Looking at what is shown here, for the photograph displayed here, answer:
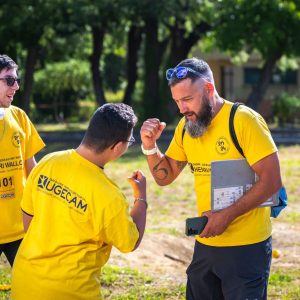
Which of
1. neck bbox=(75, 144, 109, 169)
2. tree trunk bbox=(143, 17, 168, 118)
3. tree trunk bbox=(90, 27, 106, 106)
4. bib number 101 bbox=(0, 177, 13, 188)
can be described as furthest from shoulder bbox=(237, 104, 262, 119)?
tree trunk bbox=(90, 27, 106, 106)

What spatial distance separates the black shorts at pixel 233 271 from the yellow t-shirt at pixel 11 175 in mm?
1249

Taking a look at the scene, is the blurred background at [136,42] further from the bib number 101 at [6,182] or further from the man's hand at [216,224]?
the man's hand at [216,224]

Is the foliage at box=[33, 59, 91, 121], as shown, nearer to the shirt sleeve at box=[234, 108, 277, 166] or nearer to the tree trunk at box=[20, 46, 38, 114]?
the tree trunk at box=[20, 46, 38, 114]

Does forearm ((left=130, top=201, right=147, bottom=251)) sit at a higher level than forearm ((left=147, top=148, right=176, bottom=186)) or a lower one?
lower

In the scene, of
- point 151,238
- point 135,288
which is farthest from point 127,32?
point 135,288

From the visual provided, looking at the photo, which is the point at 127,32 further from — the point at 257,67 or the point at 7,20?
the point at 257,67

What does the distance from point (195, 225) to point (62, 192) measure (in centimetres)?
84

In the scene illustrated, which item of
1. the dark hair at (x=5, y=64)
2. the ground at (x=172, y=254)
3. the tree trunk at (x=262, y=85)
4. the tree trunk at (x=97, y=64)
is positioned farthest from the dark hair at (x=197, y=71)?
the tree trunk at (x=97, y=64)

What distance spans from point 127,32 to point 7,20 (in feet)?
27.4

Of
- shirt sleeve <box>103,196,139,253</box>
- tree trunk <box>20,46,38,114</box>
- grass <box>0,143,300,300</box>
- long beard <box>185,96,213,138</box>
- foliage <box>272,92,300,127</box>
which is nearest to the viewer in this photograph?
shirt sleeve <box>103,196,139,253</box>

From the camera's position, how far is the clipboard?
398 centimetres

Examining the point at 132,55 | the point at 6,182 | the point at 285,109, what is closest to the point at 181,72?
the point at 6,182

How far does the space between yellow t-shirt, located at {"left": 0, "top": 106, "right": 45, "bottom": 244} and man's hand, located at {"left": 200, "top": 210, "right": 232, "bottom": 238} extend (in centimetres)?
137

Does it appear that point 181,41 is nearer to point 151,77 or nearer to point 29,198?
point 151,77
